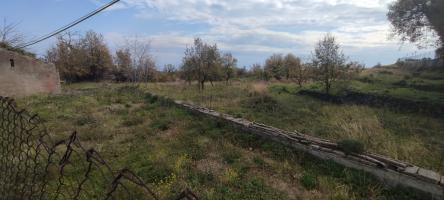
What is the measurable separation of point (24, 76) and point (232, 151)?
689 inches

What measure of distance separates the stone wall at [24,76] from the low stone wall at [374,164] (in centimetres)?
1672

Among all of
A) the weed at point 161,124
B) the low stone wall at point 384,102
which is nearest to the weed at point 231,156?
the weed at point 161,124

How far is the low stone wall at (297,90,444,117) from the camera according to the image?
13.7 meters

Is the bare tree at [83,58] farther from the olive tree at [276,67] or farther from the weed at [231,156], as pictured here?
the weed at [231,156]

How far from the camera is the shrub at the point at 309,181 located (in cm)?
562

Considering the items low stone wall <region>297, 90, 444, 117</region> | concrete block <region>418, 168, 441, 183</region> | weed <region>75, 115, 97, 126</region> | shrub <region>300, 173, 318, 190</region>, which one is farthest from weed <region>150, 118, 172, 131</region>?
low stone wall <region>297, 90, 444, 117</region>

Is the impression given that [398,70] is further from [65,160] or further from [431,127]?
[65,160]

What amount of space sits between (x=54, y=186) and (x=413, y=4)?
69.0 ft

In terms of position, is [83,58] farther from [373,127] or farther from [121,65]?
[373,127]

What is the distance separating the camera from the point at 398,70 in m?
26.2

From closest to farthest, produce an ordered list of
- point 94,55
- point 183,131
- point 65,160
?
point 65,160, point 183,131, point 94,55

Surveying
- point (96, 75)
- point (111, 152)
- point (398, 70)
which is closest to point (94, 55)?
point (96, 75)

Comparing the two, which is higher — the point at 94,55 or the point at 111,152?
the point at 94,55

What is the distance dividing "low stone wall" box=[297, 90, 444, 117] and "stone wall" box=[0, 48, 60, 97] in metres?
17.3
